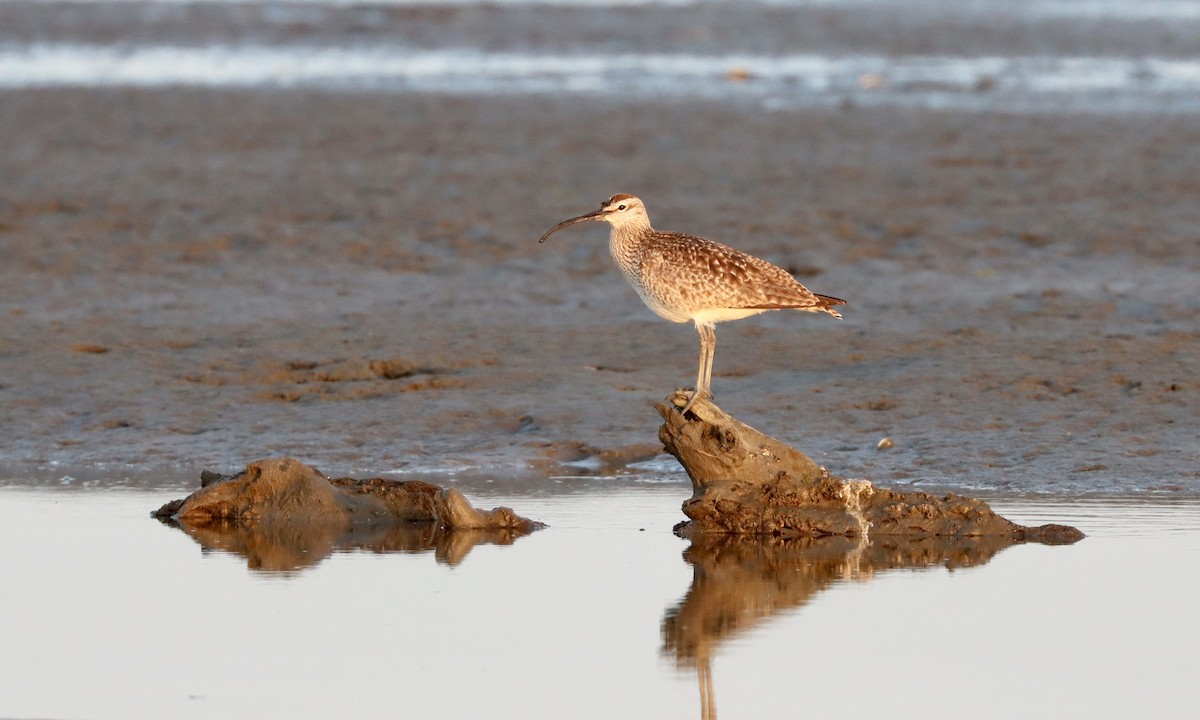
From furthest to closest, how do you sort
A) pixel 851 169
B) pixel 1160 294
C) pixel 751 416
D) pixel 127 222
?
pixel 851 169 < pixel 127 222 < pixel 1160 294 < pixel 751 416

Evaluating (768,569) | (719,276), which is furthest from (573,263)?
(768,569)

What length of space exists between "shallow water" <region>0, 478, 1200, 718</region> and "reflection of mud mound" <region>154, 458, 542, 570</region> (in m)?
0.19

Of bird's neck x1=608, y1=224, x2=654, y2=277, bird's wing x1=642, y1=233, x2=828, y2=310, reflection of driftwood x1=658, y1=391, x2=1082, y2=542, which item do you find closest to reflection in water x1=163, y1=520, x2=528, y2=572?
reflection of driftwood x1=658, y1=391, x2=1082, y2=542

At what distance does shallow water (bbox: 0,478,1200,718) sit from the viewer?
5441 mm

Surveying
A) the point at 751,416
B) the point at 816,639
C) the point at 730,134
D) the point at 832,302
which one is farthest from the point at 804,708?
the point at 730,134

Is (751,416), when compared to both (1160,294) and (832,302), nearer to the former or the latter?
(832,302)

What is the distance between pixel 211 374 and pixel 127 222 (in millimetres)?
4630

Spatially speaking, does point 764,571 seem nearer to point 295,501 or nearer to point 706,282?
point 706,282

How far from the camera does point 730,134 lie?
19578 mm

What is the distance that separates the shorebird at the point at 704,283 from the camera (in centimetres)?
840

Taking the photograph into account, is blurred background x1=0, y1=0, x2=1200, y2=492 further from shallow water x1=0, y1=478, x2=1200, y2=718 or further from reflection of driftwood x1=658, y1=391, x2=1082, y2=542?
shallow water x1=0, y1=478, x2=1200, y2=718

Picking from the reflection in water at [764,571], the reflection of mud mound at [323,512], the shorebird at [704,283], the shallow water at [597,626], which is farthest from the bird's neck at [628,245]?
the reflection in water at [764,571]

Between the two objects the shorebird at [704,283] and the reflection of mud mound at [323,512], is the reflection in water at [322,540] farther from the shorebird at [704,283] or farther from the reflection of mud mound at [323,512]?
the shorebird at [704,283]

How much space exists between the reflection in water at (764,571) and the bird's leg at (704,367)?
57cm
